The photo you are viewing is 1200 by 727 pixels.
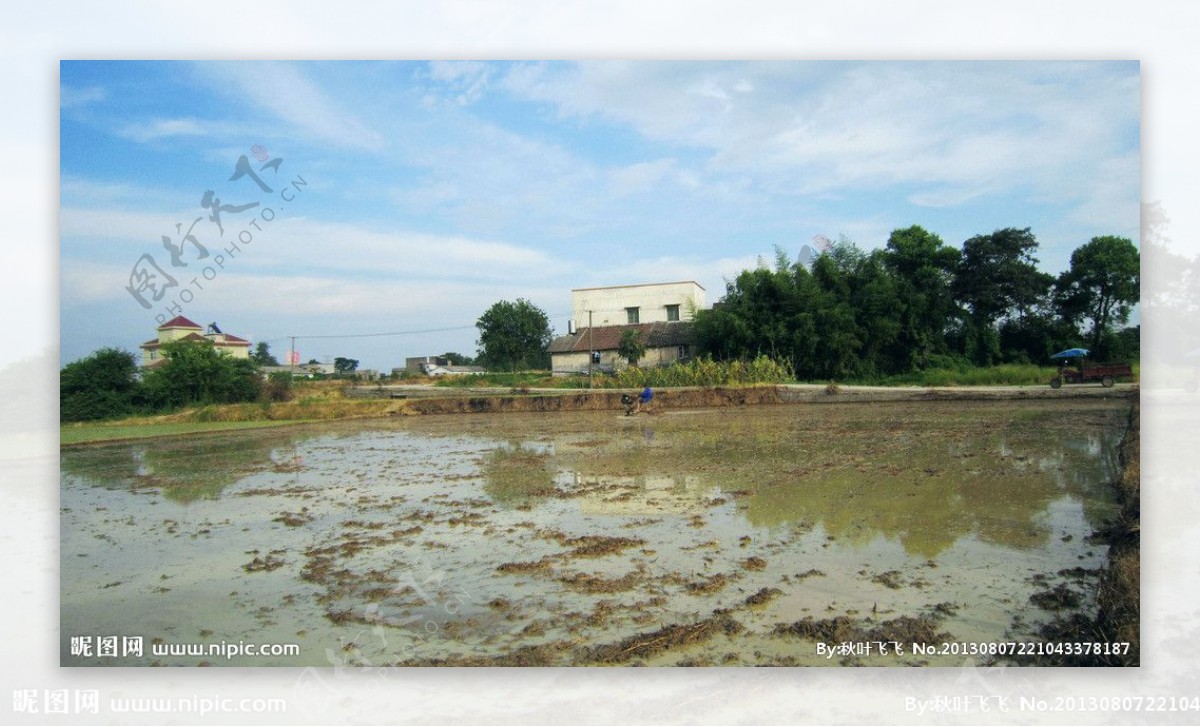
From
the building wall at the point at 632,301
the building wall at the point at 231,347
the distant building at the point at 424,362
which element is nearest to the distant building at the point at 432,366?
the distant building at the point at 424,362

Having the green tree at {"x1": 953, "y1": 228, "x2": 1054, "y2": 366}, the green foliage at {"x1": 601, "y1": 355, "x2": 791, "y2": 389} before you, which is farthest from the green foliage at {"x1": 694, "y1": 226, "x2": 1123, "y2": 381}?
the green foliage at {"x1": 601, "y1": 355, "x2": 791, "y2": 389}

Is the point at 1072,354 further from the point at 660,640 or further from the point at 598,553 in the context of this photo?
the point at 660,640

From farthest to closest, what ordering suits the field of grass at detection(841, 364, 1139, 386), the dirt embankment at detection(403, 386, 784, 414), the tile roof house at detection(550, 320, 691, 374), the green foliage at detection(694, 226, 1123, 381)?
1. the tile roof house at detection(550, 320, 691, 374)
2. the dirt embankment at detection(403, 386, 784, 414)
3. the field of grass at detection(841, 364, 1139, 386)
4. the green foliage at detection(694, 226, 1123, 381)

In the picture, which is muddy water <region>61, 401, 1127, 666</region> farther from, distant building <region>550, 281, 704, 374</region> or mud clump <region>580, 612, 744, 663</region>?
distant building <region>550, 281, 704, 374</region>

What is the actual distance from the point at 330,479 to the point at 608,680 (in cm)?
748

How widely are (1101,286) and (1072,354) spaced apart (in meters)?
4.88

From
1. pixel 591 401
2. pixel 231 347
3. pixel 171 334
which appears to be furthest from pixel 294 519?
pixel 231 347

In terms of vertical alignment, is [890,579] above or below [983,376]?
below

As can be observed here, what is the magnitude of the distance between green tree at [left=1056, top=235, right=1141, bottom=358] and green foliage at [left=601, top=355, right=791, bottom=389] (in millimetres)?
11325

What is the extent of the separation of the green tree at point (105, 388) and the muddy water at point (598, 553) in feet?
30.5

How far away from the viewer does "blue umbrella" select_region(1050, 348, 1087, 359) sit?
11306 millimetres

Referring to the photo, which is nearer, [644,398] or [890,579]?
[890,579]

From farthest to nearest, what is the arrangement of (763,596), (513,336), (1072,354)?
(513,336) < (1072,354) < (763,596)

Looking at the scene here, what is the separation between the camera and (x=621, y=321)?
32.0m
